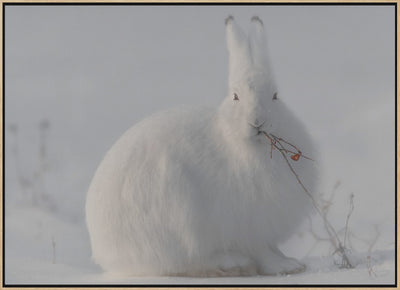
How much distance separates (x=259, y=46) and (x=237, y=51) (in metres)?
0.19

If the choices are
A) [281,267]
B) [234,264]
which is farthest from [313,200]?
[234,264]

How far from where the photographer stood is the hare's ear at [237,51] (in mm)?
5051

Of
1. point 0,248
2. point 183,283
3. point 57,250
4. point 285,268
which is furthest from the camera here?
point 57,250

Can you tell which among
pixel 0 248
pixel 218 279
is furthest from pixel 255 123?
pixel 0 248

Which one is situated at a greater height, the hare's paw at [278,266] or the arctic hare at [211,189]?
the arctic hare at [211,189]

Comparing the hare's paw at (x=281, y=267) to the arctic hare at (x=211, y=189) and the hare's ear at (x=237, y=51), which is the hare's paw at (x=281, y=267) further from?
the hare's ear at (x=237, y=51)

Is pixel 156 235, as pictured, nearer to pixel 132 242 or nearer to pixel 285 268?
pixel 132 242

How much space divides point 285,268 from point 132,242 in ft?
3.99

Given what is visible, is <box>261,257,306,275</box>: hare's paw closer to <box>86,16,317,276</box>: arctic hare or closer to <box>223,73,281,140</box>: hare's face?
<box>86,16,317,276</box>: arctic hare

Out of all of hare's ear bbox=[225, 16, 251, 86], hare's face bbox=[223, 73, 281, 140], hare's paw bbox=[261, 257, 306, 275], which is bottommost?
hare's paw bbox=[261, 257, 306, 275]

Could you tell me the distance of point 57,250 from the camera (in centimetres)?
695

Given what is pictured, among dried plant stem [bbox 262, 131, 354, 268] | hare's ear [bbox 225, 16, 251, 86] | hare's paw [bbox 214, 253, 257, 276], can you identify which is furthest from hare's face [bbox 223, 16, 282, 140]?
hare's paw [bbox 214, 253, 257, 276]

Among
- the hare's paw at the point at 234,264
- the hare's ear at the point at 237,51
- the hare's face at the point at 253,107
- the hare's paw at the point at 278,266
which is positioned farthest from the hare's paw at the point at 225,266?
the hare's ear at the point at 237,51

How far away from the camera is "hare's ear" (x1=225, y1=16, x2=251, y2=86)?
5.05m
